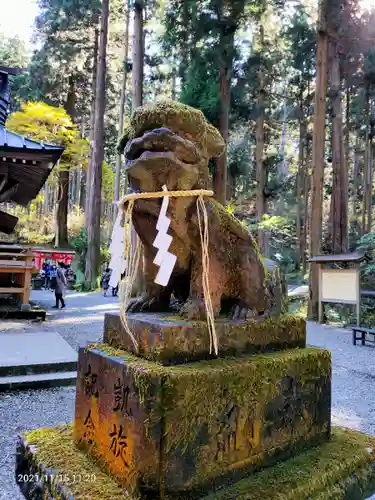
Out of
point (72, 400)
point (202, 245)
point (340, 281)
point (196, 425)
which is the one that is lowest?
point (72, 400)

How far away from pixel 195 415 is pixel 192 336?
262 millimetres

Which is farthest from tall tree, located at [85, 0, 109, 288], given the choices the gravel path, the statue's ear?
the statue's ear

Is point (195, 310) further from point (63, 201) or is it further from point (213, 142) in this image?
point (63, 201)

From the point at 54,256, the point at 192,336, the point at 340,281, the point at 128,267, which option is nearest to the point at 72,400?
the point at 128,267

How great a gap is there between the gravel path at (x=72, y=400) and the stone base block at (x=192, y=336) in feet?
5.29

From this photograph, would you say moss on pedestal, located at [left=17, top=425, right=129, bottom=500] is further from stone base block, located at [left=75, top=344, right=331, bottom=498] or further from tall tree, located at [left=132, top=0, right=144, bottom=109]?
tall tree, located at [left=132, top=0, right=144, bottom=109]

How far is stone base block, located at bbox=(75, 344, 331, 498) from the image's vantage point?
1.13 metres

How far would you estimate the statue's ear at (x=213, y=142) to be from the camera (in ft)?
5.22

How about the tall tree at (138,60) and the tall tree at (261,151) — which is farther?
the tall tree at (261,151)

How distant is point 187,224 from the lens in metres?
1.50

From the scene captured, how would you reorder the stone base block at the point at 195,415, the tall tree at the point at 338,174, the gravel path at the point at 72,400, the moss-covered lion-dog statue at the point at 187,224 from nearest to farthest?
the stone base block at the point at 195,415, the moss-covered lion-dog statue at the point at 187,224, the gravel path at the point at 72,400, the tall tree at the point at 338,174

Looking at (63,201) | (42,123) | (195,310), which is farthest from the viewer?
(63,201)
